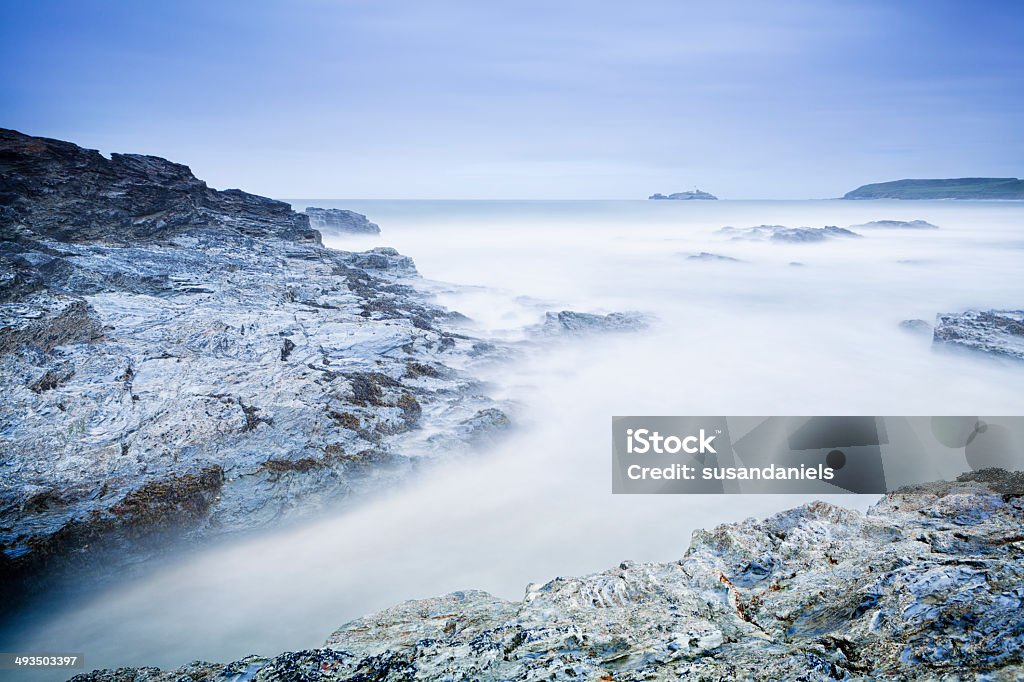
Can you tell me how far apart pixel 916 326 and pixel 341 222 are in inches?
1071

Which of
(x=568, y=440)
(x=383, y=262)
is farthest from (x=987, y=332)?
(x=383, y=262)

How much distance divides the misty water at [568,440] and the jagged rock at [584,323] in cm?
35

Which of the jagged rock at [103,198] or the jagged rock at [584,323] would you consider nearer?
the jagged rock at [103,198]

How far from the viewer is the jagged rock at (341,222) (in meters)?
29.9

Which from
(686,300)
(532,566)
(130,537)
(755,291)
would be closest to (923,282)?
(755,291)

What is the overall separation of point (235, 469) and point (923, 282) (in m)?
22.3

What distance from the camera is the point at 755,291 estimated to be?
688 inches

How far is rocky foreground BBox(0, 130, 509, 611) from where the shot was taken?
5.16m

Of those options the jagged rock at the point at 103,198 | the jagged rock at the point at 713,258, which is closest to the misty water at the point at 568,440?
the jagged rock at the point at 713,258

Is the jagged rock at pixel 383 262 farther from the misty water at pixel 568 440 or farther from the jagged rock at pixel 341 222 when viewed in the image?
the jagged rock at pixel 341 222

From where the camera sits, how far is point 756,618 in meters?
3.05

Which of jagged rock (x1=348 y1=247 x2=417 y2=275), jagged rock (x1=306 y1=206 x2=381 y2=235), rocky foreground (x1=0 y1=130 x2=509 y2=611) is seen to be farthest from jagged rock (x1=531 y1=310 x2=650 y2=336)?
jagged rock (x1=306 y1=206 x2=381 y2=235)

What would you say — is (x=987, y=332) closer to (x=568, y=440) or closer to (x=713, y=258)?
(x=568, y=440)

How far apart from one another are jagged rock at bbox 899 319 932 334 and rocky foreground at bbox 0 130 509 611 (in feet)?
34.1
